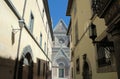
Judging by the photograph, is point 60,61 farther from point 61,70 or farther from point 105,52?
point 105,52

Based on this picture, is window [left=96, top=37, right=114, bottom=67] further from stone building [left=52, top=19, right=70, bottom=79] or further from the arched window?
the arched window

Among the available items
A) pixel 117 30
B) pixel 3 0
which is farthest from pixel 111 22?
pixel 3 0

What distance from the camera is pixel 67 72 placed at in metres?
35.0

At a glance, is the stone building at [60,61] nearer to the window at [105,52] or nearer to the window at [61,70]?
the window at [61,70]

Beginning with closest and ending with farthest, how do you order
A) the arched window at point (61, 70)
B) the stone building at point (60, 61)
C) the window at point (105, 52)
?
the window at point (105, 52) → the stone building at point (60, 61) → the arched window at point (61, 70)

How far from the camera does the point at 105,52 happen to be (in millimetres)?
5531

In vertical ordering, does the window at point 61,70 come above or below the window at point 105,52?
below

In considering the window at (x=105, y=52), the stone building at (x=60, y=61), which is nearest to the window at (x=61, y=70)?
the stone building at (x=60, y=61)

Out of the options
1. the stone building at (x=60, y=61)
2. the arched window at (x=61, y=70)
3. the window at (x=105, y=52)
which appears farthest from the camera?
the arched window at (x=61, y=70)

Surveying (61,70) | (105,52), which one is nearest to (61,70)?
(61,70)

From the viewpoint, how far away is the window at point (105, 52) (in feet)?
15.5

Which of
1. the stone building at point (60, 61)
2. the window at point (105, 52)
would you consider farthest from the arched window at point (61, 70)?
the window at point (105, 52)

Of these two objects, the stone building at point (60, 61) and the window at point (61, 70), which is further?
the window at point (61, 70)

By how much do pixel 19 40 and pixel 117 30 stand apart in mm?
4795
